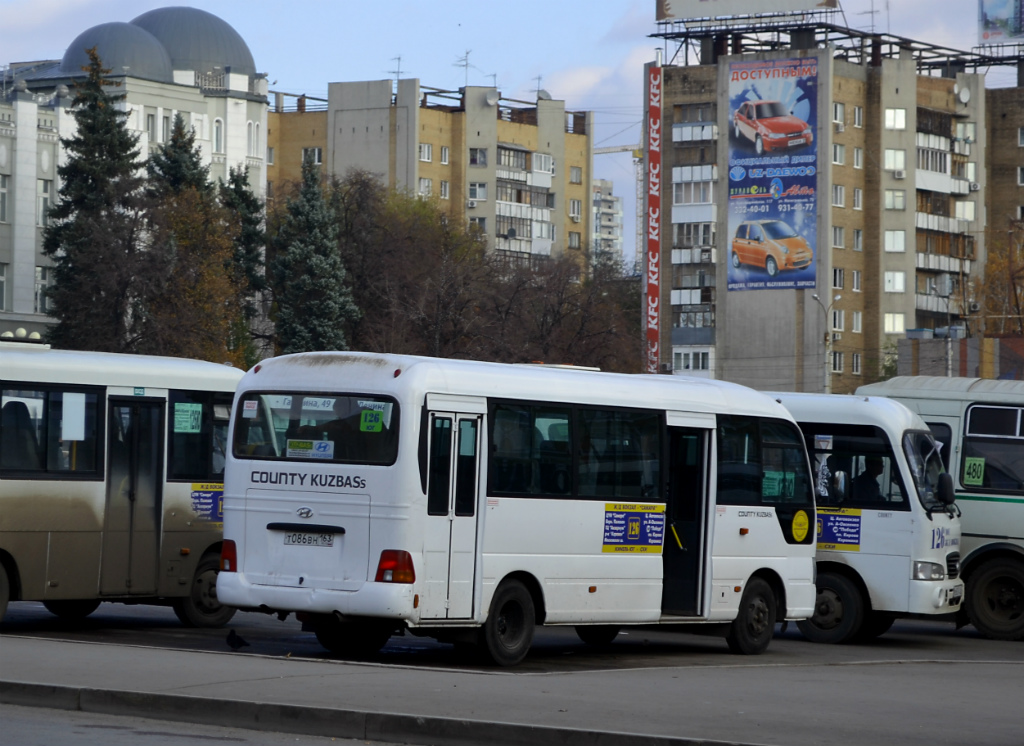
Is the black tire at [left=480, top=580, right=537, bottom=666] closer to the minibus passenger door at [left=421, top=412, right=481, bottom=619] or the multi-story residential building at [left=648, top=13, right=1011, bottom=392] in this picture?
the minibus passenger door at [left=421, top=412, right=481, bottom=619]

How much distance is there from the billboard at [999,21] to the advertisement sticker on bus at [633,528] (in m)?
90.5

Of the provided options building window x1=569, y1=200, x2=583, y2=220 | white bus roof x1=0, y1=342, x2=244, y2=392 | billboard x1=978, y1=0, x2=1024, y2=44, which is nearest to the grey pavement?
white bus roof x1=0, y1=342, x2=244, y2=392

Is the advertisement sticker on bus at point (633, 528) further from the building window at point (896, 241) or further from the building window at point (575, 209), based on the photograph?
the building window at point (575, 209)

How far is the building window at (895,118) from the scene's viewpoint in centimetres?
9606

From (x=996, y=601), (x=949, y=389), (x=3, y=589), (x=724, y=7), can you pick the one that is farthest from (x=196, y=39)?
(x=3, y=589)

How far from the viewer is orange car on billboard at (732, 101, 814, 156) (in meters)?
88.9

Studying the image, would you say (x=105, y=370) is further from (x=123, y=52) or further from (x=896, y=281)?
(x=896, y=281)

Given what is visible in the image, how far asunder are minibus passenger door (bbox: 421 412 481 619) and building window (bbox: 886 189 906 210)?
283 feet

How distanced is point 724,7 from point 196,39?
28.1m

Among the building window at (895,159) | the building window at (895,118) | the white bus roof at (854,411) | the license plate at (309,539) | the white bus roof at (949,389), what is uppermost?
the building window at (895,118)

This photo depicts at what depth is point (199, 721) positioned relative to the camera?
1095 centimetres

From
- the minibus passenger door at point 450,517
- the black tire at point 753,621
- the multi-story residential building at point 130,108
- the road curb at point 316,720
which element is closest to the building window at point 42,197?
the multi-story residential building at point 130,108

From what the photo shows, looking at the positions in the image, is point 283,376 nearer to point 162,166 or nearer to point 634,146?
point 162,166

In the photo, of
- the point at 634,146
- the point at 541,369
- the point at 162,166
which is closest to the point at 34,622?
the point at 541,369
